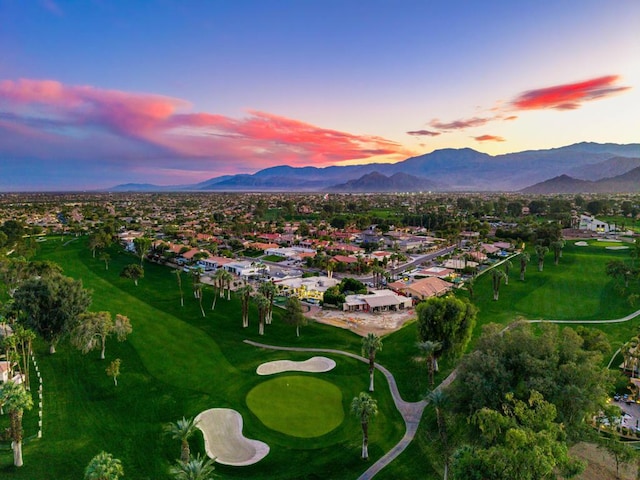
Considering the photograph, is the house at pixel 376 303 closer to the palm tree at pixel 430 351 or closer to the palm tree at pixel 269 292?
the palm tree at pixel 269 292

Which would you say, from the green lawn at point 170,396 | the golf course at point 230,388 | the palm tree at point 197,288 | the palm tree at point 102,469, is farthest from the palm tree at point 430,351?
the palm tree at point 197,288

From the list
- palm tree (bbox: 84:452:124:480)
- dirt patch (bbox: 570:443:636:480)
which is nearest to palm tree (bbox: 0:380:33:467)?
palm tree (bbox: 84:452:124:480)

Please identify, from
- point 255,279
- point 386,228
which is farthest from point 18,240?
point 386,228

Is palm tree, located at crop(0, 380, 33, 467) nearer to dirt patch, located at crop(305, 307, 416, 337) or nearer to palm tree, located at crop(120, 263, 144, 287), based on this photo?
dirt patch, located at crop(305, 307, 416, 337)

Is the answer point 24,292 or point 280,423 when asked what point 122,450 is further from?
point 24,292

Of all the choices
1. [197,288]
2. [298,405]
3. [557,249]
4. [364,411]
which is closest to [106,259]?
[197,288]

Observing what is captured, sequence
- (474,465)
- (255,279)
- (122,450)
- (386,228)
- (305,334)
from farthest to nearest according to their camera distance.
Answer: (386,228) → (255,279) → (305,334) → (122,450) → (474,465)
